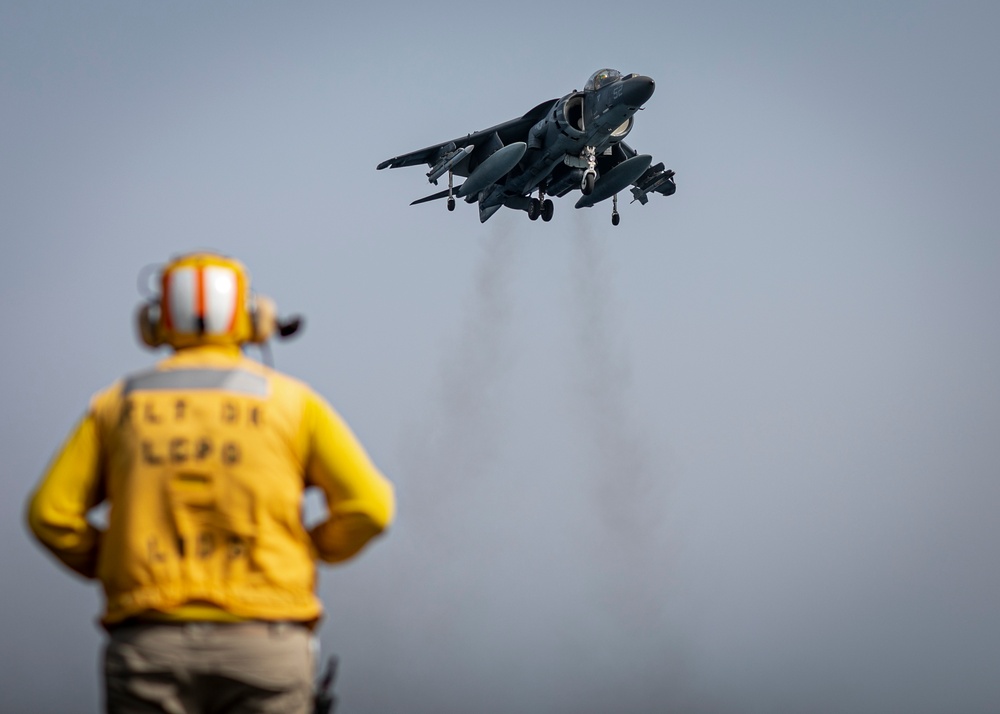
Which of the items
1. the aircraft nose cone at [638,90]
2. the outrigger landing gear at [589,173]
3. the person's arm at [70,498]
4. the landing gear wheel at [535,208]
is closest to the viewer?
the person's arm at [70,498]

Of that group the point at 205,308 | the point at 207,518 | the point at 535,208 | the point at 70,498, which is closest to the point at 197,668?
the point at 207,518

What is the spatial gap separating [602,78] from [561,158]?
2604mm

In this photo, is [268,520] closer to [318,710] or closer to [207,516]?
[207,516]

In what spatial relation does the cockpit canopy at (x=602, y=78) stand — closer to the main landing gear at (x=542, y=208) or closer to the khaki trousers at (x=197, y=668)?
the main landing gear at (x=542, y=208)

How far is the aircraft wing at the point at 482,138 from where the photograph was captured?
140 ft

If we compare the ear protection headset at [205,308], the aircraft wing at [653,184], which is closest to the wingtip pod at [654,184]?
the aircraft wing at [653,184]

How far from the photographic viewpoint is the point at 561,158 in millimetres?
39031

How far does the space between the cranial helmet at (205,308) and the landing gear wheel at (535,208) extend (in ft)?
118

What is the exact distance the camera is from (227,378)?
4992 millimetres

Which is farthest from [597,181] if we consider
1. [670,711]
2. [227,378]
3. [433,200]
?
[670,711]

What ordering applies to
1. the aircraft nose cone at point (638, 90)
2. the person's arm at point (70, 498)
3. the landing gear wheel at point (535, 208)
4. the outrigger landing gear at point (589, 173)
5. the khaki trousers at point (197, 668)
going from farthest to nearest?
the landing gear wheel at point (535, 208) < the outrigger landing gear at point (589, 173) < the aircraft nose cone at point (638, 90) < the person's arm at point (70, 498) < the khaki trousers at point (197, 668)

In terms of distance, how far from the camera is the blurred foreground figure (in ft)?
15.7

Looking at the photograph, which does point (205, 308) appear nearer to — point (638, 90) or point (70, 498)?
point (70, 498)

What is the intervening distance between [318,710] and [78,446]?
1.38 meters
